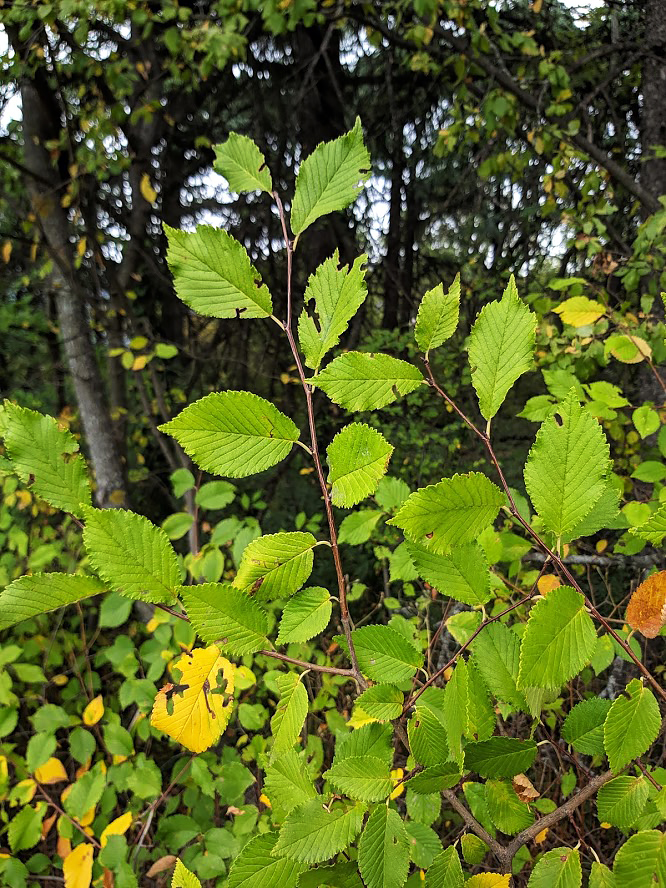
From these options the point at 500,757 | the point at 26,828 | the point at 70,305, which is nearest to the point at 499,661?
the point at 500,757

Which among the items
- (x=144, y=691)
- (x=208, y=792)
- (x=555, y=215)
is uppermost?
(x=555, y=215)

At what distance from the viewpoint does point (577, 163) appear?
273 cm

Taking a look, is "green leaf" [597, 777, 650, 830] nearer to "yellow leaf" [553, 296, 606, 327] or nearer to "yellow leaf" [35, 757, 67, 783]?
"yellow leaf" [553, 296, 606, 327]

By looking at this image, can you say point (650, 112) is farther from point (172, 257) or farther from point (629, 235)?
point (172, 257)

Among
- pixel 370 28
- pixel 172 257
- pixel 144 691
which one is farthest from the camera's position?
pixel 370 28

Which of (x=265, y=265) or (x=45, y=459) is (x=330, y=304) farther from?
(x=265, y=265)

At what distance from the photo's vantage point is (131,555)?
0.43 m

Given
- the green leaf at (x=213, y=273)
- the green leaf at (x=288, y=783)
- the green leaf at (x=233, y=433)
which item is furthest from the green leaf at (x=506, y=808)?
the green leaf at (x=213, y=273)

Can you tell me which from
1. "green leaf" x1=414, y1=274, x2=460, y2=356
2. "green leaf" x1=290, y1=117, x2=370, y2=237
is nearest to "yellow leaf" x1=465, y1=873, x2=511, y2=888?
"green leaf" x1=414, y1=274, x2=460, y2=356

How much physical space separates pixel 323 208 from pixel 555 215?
10.2 feet

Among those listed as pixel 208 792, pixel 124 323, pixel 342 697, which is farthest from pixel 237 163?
pixel 124 323

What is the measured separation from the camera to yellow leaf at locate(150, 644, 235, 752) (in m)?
0.42

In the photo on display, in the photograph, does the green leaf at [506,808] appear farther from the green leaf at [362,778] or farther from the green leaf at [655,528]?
the green leaf at [655,528]

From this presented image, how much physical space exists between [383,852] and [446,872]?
74 millimetres
